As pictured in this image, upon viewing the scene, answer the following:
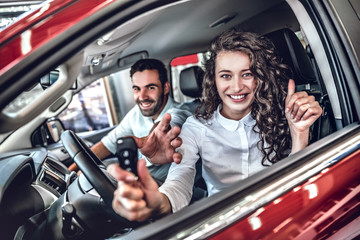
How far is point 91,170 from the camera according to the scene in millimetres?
1273

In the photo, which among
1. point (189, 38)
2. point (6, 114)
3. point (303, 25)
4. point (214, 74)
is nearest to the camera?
point (6, 114)

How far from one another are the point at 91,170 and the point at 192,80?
128 cm

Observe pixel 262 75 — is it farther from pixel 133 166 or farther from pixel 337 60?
pixel 133 166

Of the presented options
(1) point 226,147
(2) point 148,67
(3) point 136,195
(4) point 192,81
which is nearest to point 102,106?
(2) point 148,67

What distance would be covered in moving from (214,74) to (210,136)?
364 mm

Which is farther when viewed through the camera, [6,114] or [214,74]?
[214,74]

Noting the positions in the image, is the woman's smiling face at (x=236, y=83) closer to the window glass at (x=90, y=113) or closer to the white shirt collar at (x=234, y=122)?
the white shirt collar at (x=234, y=122)

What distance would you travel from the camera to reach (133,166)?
0.82m

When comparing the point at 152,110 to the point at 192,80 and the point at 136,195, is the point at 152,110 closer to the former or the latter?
the point at 192,80

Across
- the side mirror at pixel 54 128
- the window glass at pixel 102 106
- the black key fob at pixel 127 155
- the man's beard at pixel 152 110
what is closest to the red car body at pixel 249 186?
the black key fob at pixel 127 155

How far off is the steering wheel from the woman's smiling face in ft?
2.40

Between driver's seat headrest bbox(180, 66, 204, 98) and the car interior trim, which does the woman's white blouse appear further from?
driver's seat headrest bbox(180, 66, 204, 98)

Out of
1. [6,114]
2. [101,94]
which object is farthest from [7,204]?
[101,94]

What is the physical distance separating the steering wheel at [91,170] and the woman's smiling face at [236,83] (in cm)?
73
